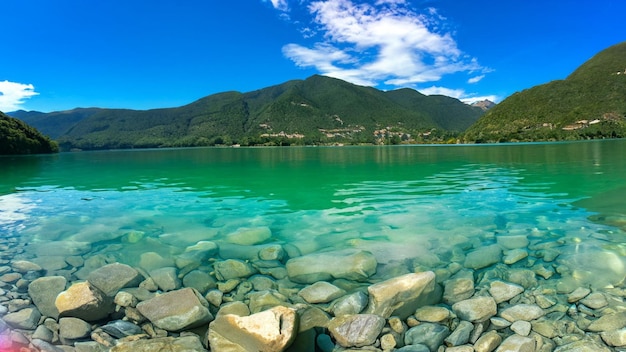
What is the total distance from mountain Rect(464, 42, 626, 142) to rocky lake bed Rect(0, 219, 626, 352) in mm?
174530

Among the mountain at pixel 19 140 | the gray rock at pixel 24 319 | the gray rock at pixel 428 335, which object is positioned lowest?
the gray rock at pixel 428 335

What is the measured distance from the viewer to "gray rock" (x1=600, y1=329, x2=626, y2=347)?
497cm

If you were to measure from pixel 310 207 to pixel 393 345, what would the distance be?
36.1 ft

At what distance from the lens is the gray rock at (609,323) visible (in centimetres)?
530

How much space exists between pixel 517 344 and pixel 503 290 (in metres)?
1.84

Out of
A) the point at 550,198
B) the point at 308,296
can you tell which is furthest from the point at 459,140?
the point at 308,296

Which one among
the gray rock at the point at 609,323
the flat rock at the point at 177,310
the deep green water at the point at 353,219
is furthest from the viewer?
the deep green water at the point at 353,219

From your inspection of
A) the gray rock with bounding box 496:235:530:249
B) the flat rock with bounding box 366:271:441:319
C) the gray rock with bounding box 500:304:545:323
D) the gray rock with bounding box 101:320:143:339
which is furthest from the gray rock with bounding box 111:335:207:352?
the gray rock with bounding box 496:235:530:249

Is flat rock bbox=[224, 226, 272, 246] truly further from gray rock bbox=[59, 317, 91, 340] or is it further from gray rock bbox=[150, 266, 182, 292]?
gray rock bbox=[59, 317, 91, 340]

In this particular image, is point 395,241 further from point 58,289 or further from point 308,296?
point 58,289

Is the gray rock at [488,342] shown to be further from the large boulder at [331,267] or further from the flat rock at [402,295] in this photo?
the large boulder at [331,267]

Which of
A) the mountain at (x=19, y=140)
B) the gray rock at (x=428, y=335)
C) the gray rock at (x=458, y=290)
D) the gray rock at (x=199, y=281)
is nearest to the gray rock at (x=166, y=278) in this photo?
the gray rock at (x=199, y=281)

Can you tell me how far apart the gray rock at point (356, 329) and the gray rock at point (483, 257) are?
3.59 metres

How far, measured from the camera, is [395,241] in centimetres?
1017
